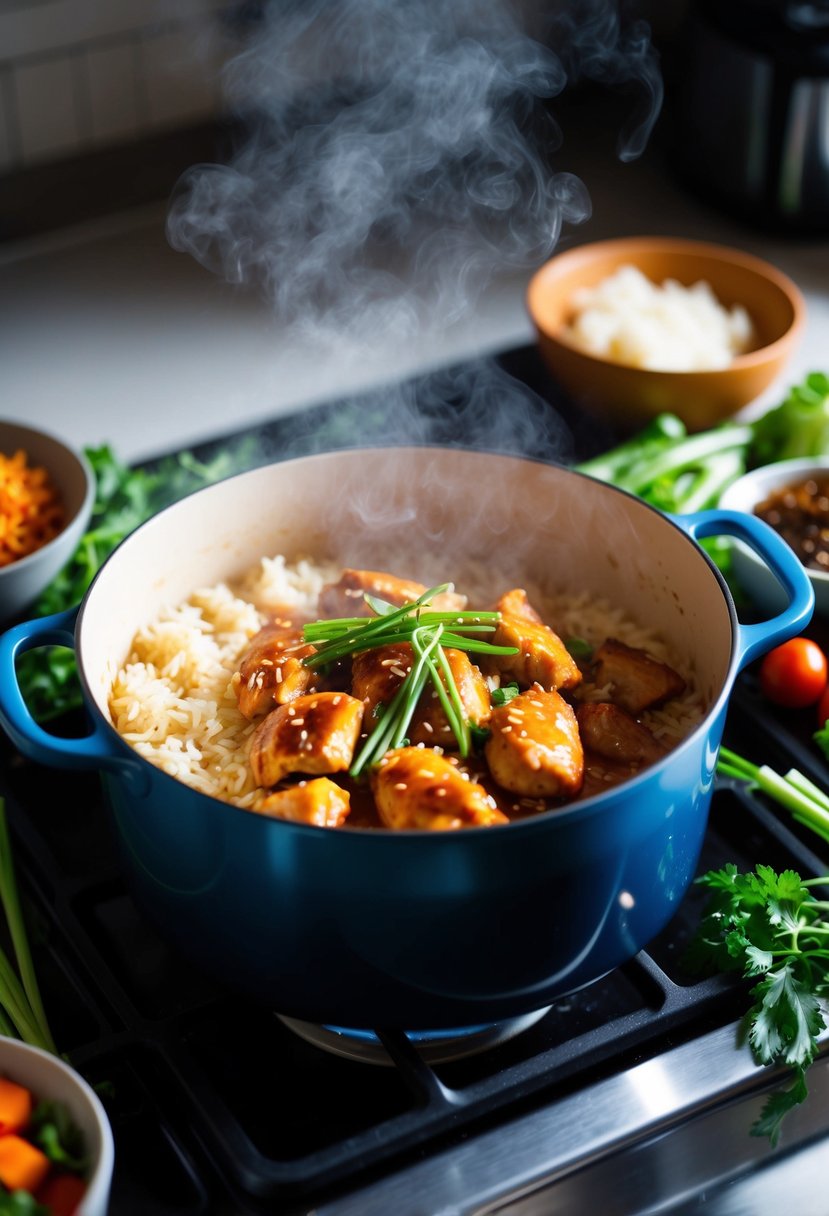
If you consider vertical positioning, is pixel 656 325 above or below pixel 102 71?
below

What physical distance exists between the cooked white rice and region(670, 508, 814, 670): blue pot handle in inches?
6.6

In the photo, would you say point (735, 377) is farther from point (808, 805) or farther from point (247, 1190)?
point (247, 1190)

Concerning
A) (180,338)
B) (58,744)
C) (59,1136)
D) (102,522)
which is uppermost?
(58,744)

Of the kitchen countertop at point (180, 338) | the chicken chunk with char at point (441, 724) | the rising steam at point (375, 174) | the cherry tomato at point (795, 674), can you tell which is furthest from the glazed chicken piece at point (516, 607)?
the rising steam at point (375, 174)

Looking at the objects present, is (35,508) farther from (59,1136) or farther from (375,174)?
(375,174)

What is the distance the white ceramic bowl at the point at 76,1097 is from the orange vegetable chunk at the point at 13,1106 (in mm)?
10

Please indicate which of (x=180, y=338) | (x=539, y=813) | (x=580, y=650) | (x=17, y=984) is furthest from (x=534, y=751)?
(x=180, y=338)

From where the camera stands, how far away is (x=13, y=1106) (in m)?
1.16

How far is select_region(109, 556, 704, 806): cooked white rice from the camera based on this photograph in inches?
56.1

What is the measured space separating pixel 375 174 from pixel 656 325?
0.78 m

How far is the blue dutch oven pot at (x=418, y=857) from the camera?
1118 millimetres

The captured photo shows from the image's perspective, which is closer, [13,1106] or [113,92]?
[13,1106]

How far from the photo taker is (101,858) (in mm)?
1646

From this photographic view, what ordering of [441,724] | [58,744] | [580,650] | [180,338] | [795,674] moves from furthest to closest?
[180,338] < [795,674] < [580,650] < [441,724] < [58,744]
